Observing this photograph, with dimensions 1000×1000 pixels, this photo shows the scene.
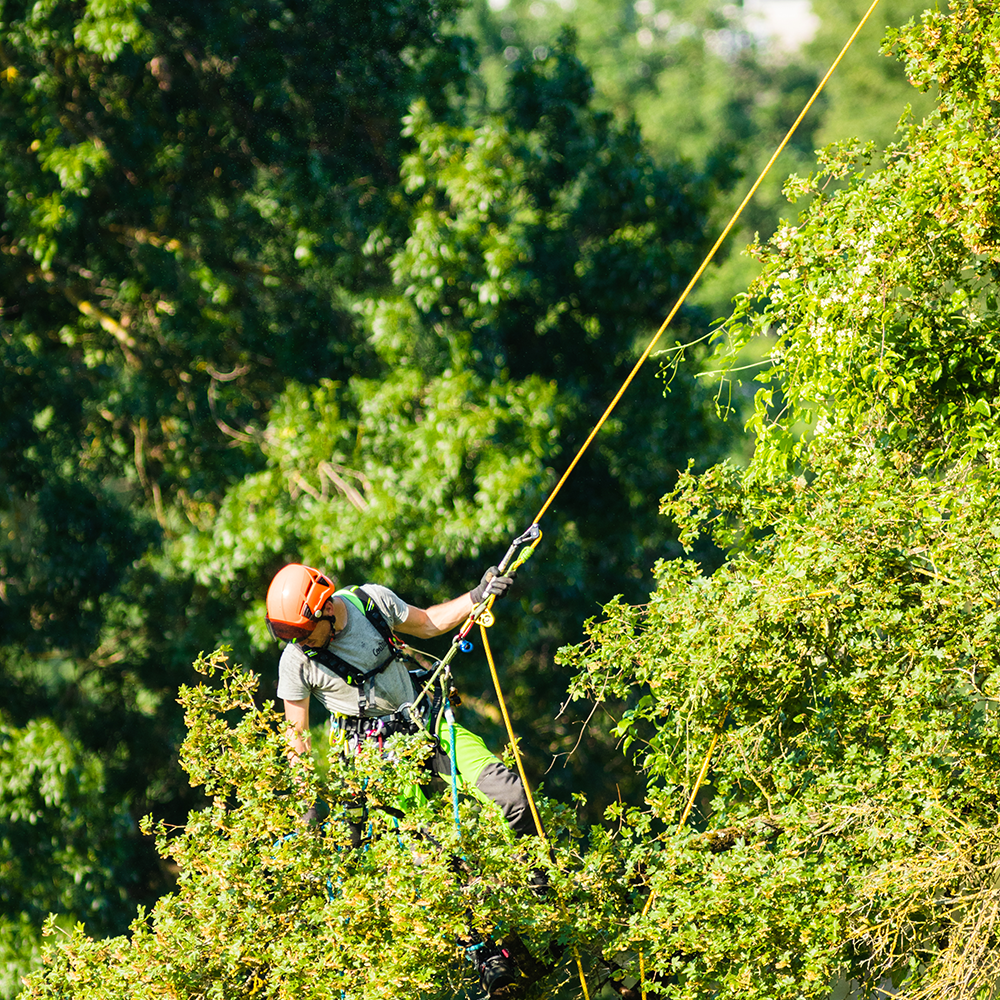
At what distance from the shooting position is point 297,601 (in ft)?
14.4

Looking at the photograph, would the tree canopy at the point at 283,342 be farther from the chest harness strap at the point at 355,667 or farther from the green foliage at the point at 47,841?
the chest harness strap at the point at 355,667

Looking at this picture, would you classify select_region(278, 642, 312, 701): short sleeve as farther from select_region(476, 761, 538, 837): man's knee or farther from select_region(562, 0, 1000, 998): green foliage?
select_region(562, 0, 1000, 998): green foliage

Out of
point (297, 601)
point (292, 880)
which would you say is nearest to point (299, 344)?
point (297, 601)

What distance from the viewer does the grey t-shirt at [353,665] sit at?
4.64m

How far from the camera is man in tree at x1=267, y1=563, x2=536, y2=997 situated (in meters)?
4.40

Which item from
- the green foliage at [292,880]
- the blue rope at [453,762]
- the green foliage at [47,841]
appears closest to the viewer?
the green foliage at [292,880]

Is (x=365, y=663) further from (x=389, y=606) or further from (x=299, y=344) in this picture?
(x=299, y=344)

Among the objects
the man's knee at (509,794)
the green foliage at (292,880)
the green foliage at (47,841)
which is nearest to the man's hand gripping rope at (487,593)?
the man's knee at (509,794)

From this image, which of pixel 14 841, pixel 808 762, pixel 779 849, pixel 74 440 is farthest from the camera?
pixel 74 440

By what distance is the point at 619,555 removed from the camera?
34.2 ft

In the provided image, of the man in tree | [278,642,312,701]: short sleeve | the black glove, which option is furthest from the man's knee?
[278,642,312,701]: short sleeve

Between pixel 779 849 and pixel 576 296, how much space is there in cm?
711

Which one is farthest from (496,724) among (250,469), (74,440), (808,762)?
(808,762)

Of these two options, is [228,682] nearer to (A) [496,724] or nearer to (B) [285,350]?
(A) [496,724]
